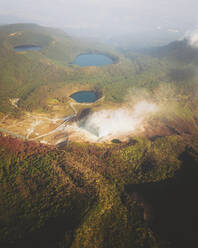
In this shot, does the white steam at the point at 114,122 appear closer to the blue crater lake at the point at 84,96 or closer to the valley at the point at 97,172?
the valley at the point at 97,172

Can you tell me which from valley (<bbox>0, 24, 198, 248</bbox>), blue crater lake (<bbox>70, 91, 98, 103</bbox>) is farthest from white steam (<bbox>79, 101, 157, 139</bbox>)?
blue crater lake (<bbox>70, 91, 98, 103</bbox>)

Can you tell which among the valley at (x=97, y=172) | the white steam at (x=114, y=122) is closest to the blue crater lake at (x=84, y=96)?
the valley at (x=97, y=172)

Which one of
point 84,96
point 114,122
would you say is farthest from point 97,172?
point 84,96

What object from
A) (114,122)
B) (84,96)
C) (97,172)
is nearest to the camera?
(97,172)

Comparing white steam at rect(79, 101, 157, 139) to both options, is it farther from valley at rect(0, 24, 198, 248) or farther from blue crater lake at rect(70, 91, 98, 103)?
blue crater lake at rect(70, 91, 98, 103)

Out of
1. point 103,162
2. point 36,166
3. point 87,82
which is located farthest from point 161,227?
point 87,82

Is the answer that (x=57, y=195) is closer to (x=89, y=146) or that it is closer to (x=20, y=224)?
(x=20, y=224)

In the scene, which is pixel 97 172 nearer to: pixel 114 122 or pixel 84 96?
pixel 114 122
